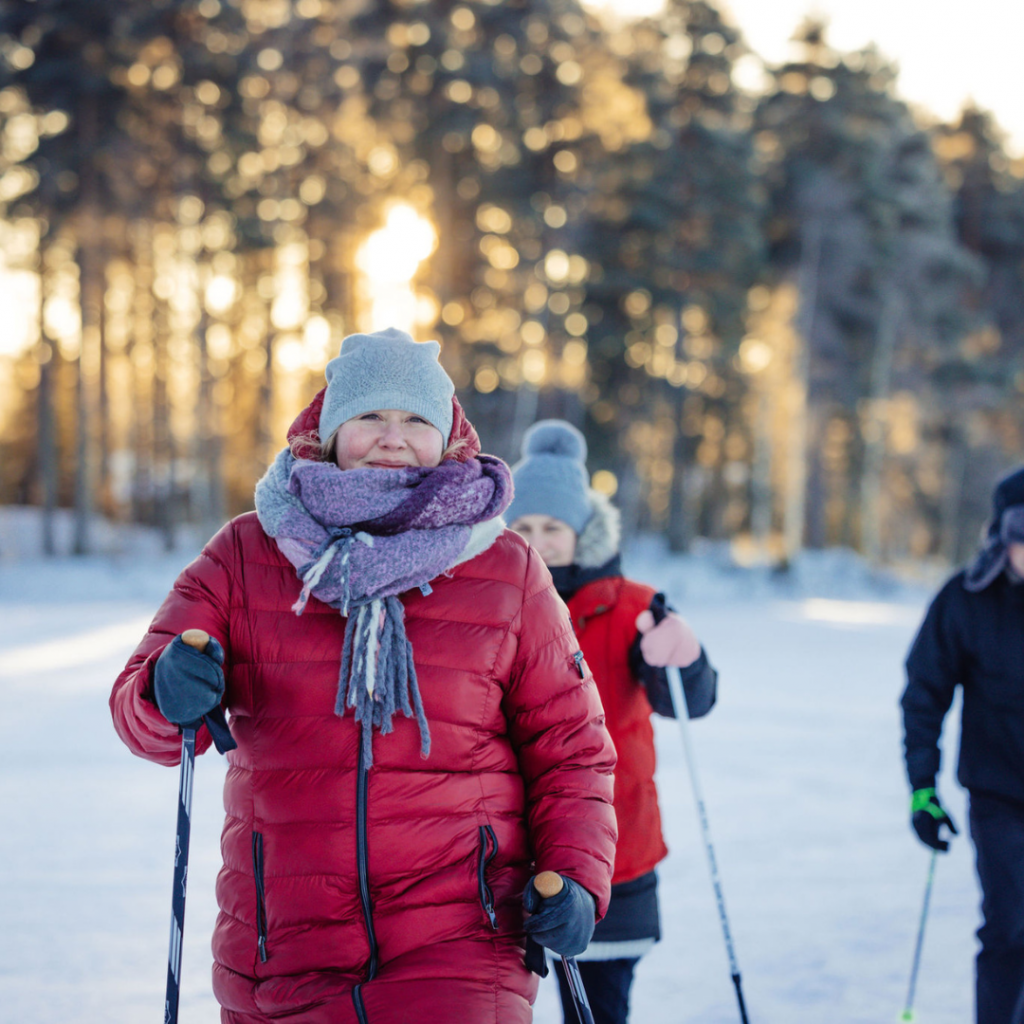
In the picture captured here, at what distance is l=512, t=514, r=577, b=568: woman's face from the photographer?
3281 millimetres

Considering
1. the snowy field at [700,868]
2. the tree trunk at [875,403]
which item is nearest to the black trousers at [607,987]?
the snowy field at [700,868]

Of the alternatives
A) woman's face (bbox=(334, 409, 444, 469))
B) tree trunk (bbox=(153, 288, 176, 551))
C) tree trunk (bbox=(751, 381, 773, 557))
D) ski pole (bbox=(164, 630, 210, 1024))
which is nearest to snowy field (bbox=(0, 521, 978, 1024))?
ski pole (bbox=(164, 630, 210, 1024))

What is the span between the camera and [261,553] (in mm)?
2092

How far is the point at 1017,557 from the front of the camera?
3104 millimetres

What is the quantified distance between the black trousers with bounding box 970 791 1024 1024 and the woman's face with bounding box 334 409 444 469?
2.05 metres

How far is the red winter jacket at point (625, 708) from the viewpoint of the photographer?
9.69ft

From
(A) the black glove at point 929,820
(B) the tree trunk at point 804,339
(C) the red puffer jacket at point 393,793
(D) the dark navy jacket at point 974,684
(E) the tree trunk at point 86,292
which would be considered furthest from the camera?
(B) the tree trunk at point 804,339

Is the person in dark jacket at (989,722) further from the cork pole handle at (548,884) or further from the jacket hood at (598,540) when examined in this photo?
the cork pole handle at (548,884)

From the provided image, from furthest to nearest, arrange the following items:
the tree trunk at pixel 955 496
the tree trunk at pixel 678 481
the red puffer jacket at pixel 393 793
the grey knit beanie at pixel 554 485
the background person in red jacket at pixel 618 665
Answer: the tree trunk at pixel 955 496 < the tree trunk at pixel 678 481 < the grey knit beanie at pixel 554 485 < the background person in red jacket at pixel 618 665 < the red puffer jacket at pixel 393 793

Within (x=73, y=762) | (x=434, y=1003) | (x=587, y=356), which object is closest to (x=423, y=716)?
(x=434, y=1003)

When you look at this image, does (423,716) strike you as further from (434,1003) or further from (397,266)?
(397,266)

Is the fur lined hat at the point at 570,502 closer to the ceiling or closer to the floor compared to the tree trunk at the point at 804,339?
closer to the floor

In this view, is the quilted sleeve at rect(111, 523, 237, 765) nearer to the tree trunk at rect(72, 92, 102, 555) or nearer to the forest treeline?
the forest treeline

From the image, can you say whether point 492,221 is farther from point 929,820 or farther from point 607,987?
point 607,987
